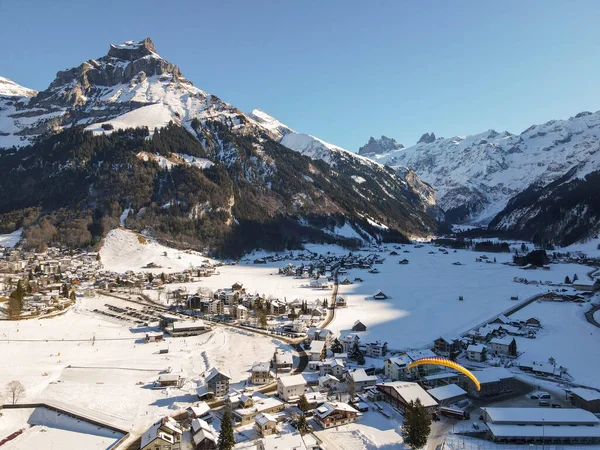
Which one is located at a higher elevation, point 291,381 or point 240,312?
point 291,381

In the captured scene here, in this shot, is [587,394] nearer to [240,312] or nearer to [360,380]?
[360,380]

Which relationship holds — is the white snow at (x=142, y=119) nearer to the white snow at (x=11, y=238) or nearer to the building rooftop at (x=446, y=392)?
the white snow at (x=11, y=238)

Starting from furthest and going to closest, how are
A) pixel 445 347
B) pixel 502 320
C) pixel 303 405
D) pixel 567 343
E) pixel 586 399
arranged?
pixel 502 320
pixel 567 343
pixel 445 347
pixel 586 399
pixel 303 405

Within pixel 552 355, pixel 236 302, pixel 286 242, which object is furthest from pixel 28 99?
pixel 552 355

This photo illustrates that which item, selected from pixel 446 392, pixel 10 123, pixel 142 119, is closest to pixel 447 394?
pixel 446 392

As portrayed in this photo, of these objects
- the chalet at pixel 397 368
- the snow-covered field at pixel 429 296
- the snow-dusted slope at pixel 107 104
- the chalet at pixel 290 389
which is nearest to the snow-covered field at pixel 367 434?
the chalet at pixel 290 389

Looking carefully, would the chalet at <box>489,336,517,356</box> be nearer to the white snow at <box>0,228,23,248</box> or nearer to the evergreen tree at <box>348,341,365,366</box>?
the evergreen tree at <box>348,341,365,366</box>

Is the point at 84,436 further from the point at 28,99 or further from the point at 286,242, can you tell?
the point at 28,99

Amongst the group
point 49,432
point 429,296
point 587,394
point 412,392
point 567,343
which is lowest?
point 49,432
